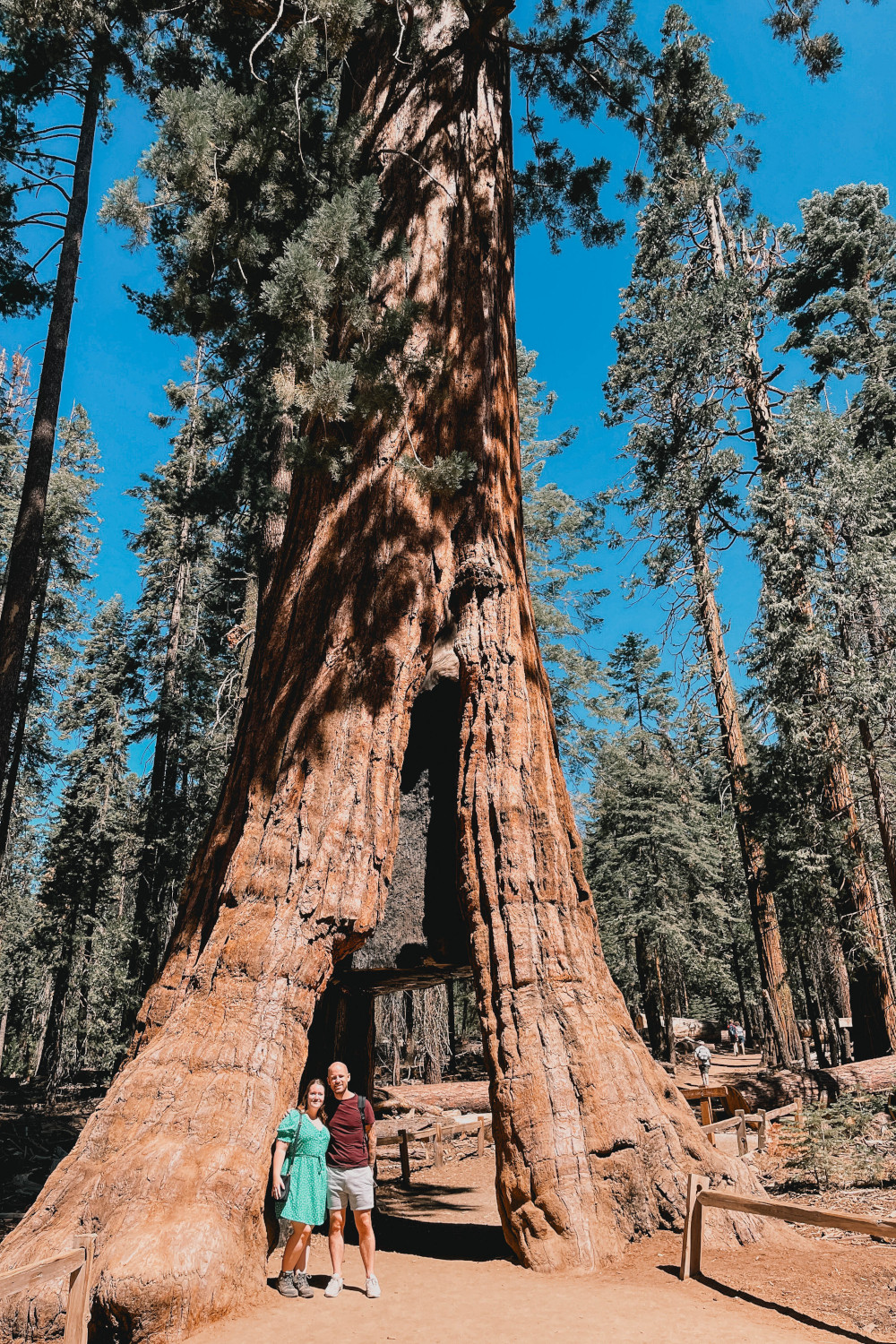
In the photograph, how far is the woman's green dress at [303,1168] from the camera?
4785mm

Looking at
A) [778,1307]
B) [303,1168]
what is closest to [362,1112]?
[303,1168]

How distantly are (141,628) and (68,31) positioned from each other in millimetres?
21548

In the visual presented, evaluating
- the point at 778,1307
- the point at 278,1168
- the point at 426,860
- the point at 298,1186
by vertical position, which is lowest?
the point at 778,1307

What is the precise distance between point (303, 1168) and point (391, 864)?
75.6 inches

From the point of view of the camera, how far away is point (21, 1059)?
1692 inches

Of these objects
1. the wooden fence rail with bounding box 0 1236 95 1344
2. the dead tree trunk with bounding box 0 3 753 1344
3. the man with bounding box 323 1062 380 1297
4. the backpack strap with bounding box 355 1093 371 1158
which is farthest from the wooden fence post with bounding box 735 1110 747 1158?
the wooden fence rail with bounding box 0 1236 95 1344

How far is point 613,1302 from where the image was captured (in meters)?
4.34

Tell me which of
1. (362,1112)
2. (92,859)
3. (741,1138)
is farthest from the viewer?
(92,859)

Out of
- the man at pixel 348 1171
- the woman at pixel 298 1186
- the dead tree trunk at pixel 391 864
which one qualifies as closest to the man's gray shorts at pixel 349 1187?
the man at pixel 348 1171

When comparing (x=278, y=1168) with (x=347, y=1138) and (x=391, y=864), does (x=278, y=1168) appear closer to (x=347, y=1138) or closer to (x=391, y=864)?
(x=347, y=1138)

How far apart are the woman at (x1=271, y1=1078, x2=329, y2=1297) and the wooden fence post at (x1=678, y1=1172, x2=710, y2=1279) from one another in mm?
2067

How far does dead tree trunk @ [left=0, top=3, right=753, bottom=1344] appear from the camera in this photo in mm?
4555

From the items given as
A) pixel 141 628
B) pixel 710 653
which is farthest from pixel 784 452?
pixel 141 628

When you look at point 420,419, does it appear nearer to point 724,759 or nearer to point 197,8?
point 197,8
